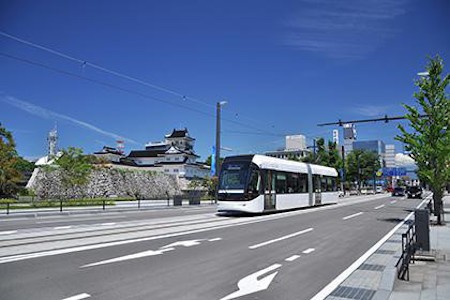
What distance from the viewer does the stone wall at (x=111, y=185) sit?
37031mm

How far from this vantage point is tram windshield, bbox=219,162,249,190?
19.3 m

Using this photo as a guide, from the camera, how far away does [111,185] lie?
146ft

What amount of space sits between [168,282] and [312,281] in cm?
279

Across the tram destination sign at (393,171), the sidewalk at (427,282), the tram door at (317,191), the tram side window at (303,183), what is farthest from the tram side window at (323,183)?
the tram destination sign at (393,171)

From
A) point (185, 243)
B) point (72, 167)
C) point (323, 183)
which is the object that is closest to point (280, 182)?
point (323, 183)

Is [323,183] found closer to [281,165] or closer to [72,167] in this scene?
[281,165]

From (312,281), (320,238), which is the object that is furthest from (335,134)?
(312,281)

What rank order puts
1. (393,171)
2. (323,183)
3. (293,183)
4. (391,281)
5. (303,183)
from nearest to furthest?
(391,281) < (293,183) < (303,183) < (323,183) < (393,171)

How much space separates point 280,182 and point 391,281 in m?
15.5

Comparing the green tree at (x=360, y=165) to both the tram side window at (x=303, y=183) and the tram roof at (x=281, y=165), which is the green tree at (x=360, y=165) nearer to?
the tram roof at (x=281, y=165)

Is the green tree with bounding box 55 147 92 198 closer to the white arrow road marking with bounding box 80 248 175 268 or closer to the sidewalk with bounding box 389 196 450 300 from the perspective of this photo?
the white arrow road marking with bounding box 80 248 175 268

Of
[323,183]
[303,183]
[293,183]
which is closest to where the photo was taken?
[293,183]

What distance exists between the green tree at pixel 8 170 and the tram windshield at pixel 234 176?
2532 centimetres

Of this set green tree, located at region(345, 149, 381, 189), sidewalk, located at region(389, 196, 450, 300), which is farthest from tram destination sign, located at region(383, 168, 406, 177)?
sidewalk, located at region(389, 196, 450, 300)
